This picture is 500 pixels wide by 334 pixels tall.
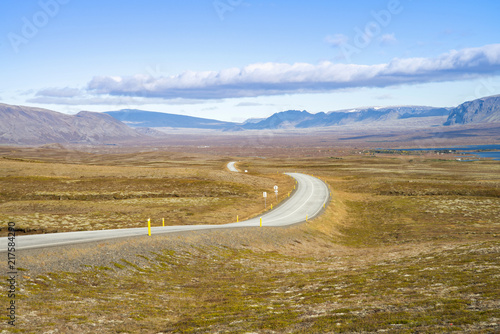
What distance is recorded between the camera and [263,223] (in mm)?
39781

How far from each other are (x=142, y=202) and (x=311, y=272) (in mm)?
39638

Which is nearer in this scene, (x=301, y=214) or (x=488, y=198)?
(x=301, y=214)

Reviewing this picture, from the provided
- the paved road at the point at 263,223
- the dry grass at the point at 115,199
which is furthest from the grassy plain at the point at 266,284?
the dry grass at the point at 115,199

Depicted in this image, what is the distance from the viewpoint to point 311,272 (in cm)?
2194

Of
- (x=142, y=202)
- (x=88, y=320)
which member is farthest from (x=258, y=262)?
(x=142, y=202)

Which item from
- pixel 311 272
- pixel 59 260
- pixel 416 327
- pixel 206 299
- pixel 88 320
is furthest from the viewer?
pixel 311 272

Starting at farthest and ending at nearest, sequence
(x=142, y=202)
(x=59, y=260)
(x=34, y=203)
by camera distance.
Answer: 1. (x=142, y=202)
2. (x=34, y=203)
3. (x=59, y=260)

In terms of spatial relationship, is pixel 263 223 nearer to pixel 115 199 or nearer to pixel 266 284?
pixel 266 284

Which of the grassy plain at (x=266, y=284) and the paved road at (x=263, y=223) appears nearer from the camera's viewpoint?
the grassy plain at (x=266, y=284)

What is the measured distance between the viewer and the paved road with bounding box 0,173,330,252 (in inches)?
934

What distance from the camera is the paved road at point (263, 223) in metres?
23.7

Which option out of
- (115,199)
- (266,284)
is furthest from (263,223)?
(115,199)

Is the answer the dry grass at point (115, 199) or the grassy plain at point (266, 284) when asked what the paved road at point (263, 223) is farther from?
the dry grass at point (115, 199)

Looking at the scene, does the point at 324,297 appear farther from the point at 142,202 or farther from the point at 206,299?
the point at 142,202
